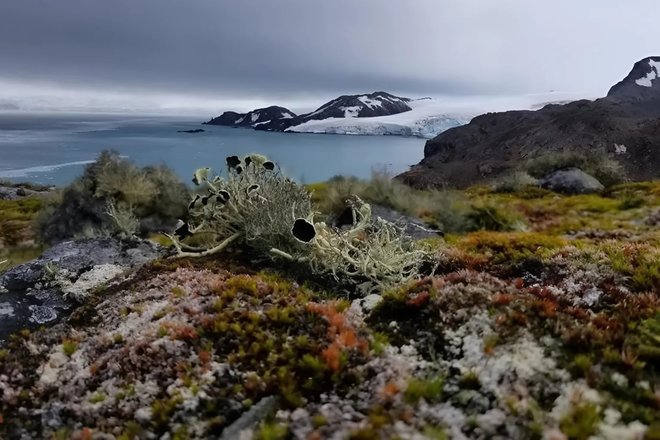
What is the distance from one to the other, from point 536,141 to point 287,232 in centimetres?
9402

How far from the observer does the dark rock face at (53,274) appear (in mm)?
6516

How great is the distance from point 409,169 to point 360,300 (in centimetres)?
9963

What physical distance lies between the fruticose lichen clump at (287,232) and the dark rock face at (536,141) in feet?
186

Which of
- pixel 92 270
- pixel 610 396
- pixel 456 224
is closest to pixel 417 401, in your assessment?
pixel 610 396

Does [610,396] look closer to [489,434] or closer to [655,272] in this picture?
[489,434]

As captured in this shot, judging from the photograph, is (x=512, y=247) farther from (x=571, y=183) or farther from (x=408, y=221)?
(x=571, y=183)

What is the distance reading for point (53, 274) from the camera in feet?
25.5

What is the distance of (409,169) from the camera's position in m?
104

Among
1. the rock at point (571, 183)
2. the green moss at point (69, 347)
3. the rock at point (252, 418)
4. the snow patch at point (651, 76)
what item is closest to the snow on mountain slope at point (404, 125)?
the snow patch at point (651, 76)

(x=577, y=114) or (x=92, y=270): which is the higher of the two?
(x=577, y=114)

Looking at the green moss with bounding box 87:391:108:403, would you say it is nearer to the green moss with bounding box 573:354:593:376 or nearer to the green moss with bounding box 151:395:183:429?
the green moss with bounding box 151:395:183:429

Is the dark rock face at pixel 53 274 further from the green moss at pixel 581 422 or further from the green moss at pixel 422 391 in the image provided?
the green moss at pixel 581 422

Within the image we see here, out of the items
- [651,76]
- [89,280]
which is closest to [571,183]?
[89,280]

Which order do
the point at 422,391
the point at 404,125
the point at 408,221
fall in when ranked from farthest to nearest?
1. the point at 404,125
2. the point at 408,221
3. the point at 422,391
